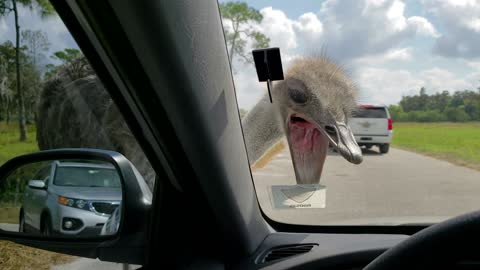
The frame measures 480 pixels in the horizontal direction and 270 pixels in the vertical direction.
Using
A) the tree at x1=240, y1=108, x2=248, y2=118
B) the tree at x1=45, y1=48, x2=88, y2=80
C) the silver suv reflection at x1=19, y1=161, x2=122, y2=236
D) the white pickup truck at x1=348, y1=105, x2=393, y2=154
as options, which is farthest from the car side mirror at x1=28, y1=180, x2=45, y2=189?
the white pickup truck at x1=348, y1=105, x2=393, y2=154

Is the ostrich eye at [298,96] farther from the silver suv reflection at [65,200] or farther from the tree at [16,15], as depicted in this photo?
the tree at [16,15]

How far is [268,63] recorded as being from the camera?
2895mm

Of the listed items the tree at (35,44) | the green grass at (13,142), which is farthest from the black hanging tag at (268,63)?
the green grass at (13,142)

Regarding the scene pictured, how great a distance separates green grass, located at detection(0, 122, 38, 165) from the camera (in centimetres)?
247

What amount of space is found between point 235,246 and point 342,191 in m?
0.78

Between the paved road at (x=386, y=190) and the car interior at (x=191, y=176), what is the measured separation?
10cm

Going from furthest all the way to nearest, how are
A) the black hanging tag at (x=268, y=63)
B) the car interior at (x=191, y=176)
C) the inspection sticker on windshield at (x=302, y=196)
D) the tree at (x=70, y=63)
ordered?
the inspection sticker on windshield at (x=302, y=196) → the black hanging tag at (x=268, y=63) → the tree at (x=70, y=63) → the car interior at (x=191, y=176)

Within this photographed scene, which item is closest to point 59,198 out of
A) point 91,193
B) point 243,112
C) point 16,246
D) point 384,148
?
point 91,193

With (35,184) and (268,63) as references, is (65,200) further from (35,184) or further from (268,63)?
(268,63)

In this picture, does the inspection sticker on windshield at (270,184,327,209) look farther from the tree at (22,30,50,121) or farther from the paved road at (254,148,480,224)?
the tree at (22,30,50,121)

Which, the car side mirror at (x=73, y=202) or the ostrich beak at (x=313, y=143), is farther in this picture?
the ostrich beak at (x=313, y=143)

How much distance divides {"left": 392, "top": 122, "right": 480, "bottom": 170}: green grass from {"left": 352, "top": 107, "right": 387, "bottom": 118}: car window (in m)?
0.13

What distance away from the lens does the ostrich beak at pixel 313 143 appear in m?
2.94

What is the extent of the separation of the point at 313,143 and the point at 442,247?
160 centimetres
